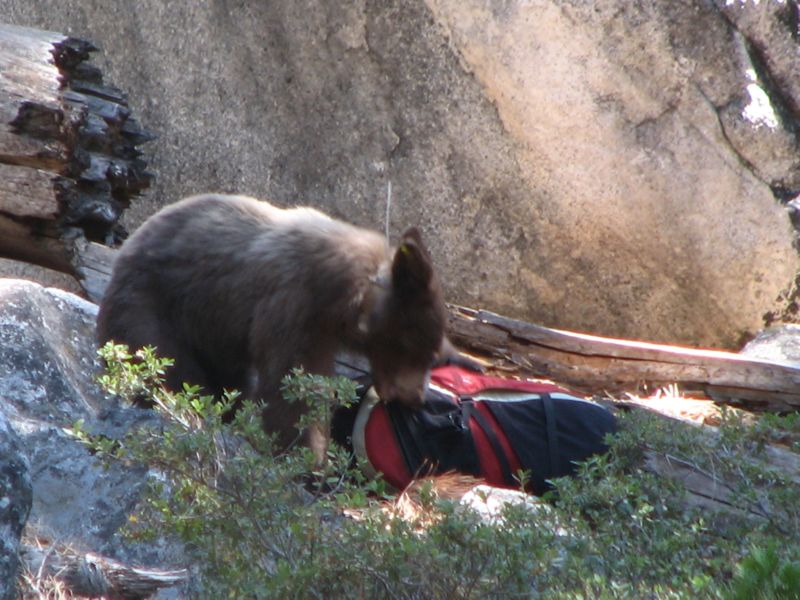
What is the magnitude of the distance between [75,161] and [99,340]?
161 centimetres

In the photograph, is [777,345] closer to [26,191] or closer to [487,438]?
[487,438]

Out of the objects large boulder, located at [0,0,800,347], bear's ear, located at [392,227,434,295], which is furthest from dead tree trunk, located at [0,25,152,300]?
bear's ear, located at [392,227,434,295]

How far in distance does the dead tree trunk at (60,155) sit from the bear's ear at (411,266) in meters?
2.31

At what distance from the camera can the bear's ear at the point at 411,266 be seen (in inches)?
199

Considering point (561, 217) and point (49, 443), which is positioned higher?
point (561, 217)

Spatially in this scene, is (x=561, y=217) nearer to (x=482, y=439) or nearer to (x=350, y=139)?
(x=350, y=139)

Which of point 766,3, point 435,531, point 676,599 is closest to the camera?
point 676,599

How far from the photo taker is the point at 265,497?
10.2 ft

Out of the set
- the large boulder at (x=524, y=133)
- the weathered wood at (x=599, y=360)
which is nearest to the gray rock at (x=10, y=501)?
the weathered wood at (x=599, y=360)

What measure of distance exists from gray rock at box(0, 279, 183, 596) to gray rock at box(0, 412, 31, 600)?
97mm

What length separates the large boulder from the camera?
7871 mm

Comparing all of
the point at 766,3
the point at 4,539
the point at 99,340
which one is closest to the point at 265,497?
the point at 4,539

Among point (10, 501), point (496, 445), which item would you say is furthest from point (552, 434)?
point (10, 501)

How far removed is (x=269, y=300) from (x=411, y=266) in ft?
2.19
